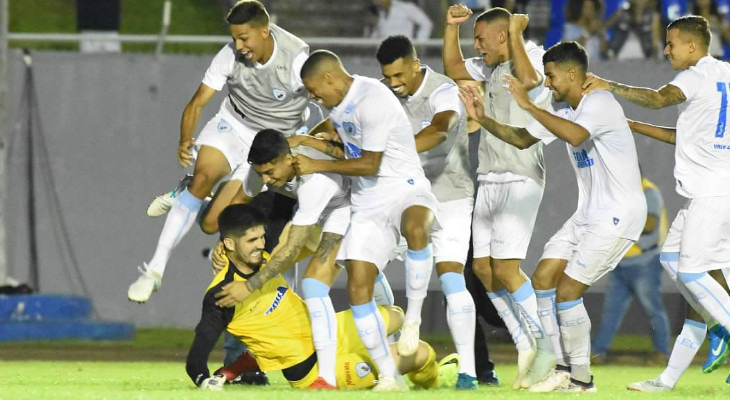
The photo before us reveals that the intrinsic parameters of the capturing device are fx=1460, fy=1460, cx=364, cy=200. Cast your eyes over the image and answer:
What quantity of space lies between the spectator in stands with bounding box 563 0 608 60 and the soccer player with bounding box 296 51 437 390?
7890mm

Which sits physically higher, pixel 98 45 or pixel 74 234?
pixel 98 45

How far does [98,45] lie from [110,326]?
346 cm

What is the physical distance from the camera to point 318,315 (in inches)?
370

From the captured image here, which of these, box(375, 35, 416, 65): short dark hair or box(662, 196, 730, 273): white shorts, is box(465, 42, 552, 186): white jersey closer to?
box(375, 35, 416, 65): short dark hair

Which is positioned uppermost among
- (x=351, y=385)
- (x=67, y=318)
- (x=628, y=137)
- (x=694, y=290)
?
(x=628, y=137)

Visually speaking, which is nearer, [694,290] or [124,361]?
[694,290]

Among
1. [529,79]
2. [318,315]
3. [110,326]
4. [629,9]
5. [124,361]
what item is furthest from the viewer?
[629,9]

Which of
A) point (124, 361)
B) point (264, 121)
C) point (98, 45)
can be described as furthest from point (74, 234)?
point (264, 121)

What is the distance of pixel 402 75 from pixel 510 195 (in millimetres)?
1300

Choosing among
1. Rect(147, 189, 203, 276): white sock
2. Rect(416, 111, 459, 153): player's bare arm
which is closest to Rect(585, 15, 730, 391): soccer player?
Rect(416, 111, 459, 153): player's bare arm

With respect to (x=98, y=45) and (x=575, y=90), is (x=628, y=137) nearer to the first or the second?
(x=575, y=90)

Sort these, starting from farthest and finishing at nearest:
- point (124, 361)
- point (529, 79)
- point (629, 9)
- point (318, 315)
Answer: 1. point (629, 9)
2. point (124, 361)
3. point (529, 79)
4. point (318, 315)

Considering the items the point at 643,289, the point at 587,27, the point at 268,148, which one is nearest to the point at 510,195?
the point at 268,148

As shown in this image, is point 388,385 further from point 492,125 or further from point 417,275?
point 492,125
